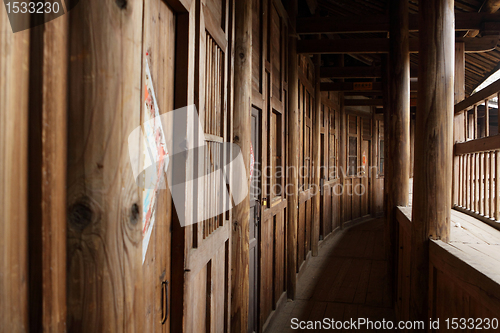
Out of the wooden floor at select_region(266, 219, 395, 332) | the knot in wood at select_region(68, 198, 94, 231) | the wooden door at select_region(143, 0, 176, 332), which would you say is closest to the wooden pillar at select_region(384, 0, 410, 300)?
the wooden floor at select_region(266, 219, 395, 332)

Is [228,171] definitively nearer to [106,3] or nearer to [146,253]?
[146,253]

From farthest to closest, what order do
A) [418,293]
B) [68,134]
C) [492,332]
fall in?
[418,293]
[492,332]
[68,134]

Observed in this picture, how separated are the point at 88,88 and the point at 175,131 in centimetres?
67

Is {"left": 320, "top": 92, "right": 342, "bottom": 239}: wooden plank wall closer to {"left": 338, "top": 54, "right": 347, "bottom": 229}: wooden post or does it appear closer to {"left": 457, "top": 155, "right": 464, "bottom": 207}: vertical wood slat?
{"left": 338, "top": 54, "right": 347, "bottom": 229}: wooden post

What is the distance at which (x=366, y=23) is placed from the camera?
4.75 m

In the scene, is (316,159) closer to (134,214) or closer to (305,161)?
(305,161)

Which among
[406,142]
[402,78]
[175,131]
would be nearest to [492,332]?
[175,131]

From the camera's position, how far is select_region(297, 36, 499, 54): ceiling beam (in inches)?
192

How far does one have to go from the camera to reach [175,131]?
1501 mm

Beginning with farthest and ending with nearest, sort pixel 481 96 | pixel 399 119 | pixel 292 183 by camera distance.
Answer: pixel 292 183, pixel 399 119, pixel 481 96

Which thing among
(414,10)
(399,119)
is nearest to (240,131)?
(399,119)

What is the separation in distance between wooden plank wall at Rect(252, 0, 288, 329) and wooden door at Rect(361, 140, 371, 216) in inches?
252

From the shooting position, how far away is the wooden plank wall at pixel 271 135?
10.6 ft

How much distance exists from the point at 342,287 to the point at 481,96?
297cm
